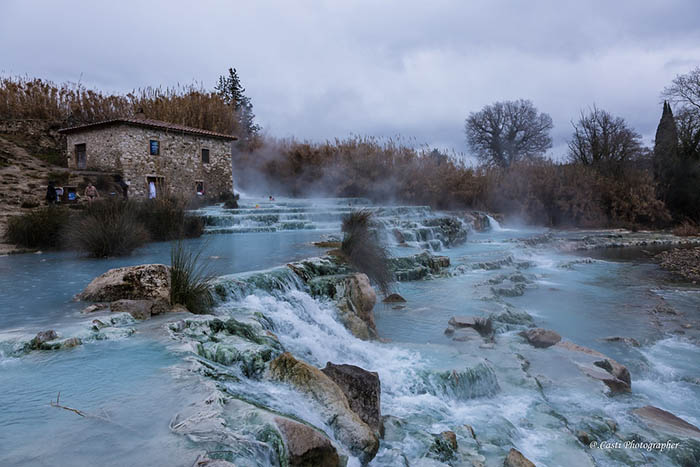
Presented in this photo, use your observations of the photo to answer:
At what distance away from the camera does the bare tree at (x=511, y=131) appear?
3569 cm

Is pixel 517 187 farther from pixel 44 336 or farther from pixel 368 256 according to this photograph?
pixel 44 336

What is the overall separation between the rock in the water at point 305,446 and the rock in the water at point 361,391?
2.49 ft

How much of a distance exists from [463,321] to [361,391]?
2.83 m

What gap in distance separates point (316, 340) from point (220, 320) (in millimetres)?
1133

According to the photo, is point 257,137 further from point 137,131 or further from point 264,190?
point 137,131

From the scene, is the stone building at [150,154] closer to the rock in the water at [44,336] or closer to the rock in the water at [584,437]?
the rock in the water at [44,336]

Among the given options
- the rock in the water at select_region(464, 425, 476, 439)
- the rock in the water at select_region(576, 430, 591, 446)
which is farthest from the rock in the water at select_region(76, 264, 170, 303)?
the rock in the water at select_region(576, 430, 591, 446)

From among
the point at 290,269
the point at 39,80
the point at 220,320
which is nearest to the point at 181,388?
the point at 220,320

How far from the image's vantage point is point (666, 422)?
3.48 meters

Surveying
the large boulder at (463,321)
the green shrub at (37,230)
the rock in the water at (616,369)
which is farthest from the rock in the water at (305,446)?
the green shrub at (37,230)

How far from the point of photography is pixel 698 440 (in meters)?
3.25

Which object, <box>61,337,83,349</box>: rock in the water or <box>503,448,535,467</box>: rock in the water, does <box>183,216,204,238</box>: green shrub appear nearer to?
<box>61,337,83,349</box>: rock in the water

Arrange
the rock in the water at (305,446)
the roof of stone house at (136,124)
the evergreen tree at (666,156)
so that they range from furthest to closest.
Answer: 1. the evergreen tree at (666,156)
2. the roof of stone house at (136,124)
3. the rock in the water at (305,446)

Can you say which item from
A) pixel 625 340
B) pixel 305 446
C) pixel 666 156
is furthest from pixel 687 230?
pixel 305 446
